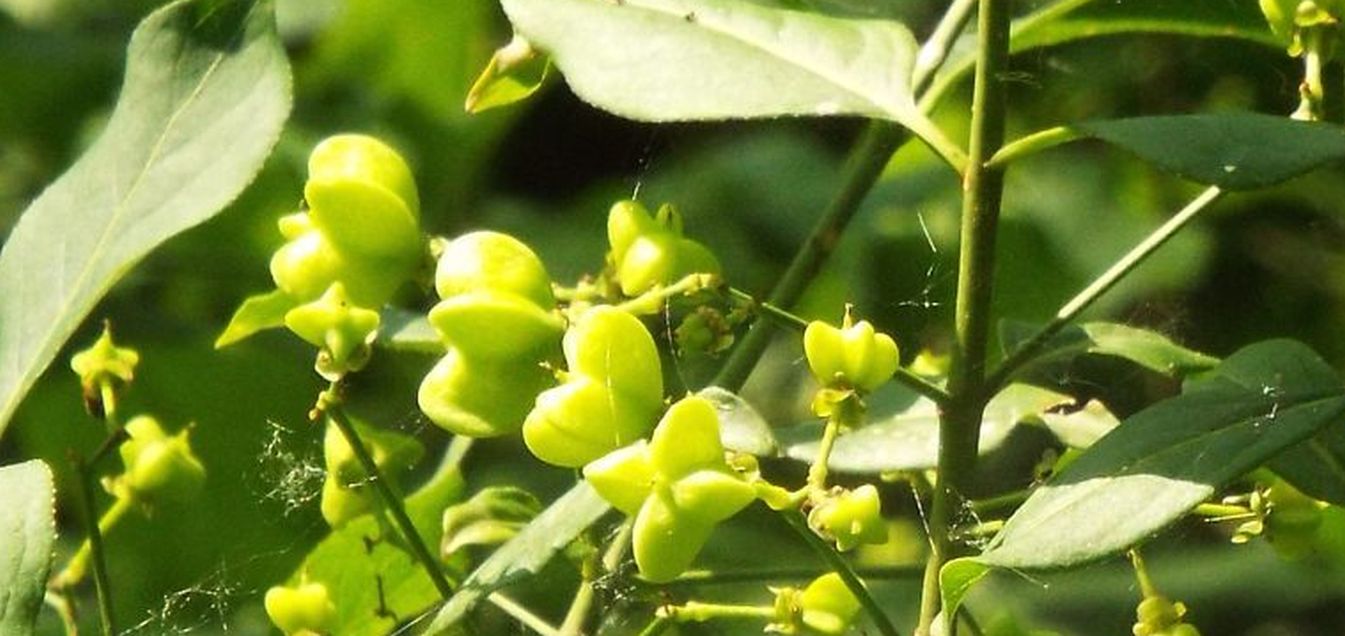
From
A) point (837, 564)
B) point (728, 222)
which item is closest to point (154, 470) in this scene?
point (837, 564)

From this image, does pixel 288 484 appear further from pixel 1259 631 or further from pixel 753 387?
pixel 1259 631

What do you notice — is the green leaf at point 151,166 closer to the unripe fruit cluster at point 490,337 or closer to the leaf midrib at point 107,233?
the leaf midrib at point 107,233

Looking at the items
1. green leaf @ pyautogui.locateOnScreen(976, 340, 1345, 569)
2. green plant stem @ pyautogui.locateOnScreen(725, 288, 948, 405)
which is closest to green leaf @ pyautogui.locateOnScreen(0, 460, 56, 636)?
green plant stem @ pyautogui.locateOnScreen(725, 288, 948, 405)

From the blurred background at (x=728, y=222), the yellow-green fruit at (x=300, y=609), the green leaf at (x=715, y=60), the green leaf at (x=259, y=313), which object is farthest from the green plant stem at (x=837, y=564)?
the blurred background at (x=728, y=222)

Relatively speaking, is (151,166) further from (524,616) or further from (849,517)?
(849,517)

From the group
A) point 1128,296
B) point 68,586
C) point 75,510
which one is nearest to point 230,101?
point 68,586
